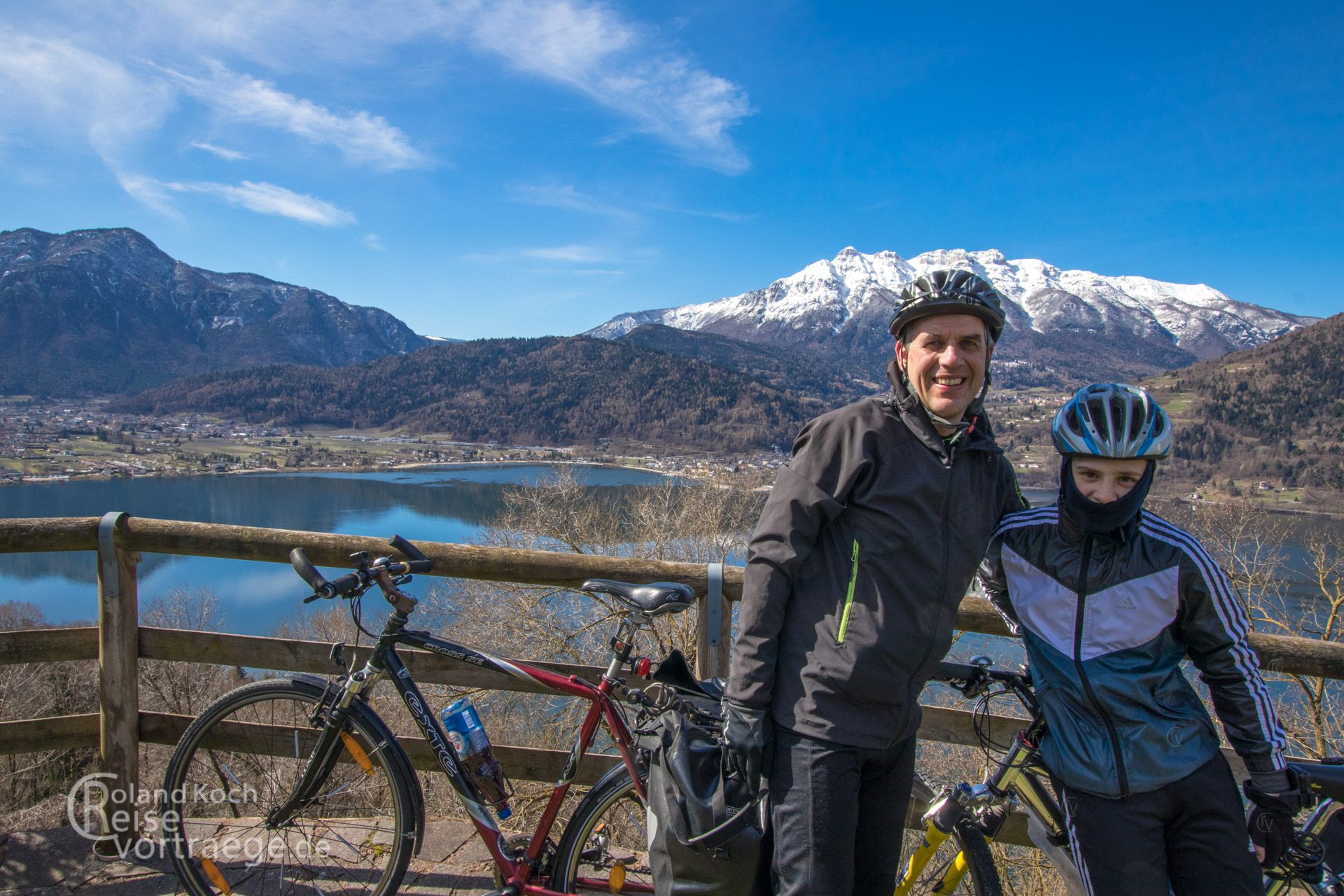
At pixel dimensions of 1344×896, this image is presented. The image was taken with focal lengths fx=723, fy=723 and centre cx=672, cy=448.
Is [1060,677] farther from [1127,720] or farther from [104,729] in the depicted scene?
[104,729]

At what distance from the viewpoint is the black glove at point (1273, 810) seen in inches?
68.7

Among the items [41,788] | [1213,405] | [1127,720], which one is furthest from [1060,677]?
[1213,405]

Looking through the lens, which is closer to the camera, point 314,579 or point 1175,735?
point 1175,735

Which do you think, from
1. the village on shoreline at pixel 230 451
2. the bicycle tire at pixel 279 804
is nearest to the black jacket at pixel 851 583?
the bicycle tire at pixel 279 804

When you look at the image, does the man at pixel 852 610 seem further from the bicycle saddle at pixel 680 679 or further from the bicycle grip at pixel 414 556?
the bicycle grip at pixel 414 556

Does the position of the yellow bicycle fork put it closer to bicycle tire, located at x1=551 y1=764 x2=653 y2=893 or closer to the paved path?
bicycle tire, located at x1=551 y1=764 x2=653 y2=893

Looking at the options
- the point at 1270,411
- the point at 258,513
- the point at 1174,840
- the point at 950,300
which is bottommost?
the point at 258,513

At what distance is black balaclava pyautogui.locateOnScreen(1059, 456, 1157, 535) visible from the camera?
1.79 meters

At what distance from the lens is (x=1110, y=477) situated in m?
1.82

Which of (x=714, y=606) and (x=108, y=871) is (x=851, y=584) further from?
(x=108, y=871)

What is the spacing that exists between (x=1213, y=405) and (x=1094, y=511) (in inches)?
2823

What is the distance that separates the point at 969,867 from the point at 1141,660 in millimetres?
758

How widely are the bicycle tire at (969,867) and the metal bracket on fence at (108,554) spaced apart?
2853 millimetres

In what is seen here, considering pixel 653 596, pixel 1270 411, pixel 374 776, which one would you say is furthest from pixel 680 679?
pixel 1270 411
